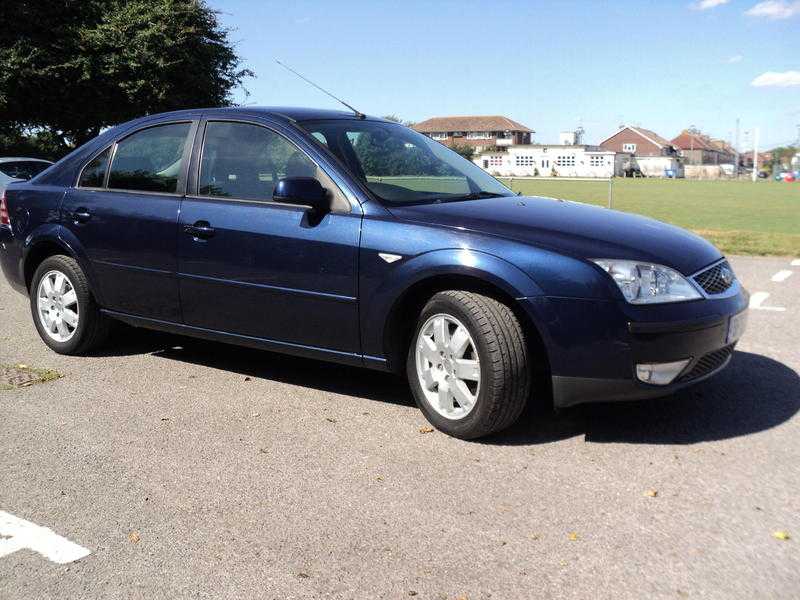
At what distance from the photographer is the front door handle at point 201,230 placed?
5.01 metres

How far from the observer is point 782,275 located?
9.79 m

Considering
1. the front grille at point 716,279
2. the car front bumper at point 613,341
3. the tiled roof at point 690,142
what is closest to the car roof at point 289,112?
the car front bumper at point 613,341

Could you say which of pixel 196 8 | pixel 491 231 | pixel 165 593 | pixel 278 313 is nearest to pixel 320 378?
pixel 278 313

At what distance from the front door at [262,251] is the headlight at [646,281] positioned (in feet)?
4.41

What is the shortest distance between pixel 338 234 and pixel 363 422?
3.36ft

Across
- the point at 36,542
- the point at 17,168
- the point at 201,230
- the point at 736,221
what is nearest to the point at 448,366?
the point at 201,230

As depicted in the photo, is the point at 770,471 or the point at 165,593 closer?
the point at 165,593

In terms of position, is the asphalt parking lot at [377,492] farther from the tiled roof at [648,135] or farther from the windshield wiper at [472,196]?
the tiled roof at [648,135]

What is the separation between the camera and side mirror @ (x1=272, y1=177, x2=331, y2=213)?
14.6 ft

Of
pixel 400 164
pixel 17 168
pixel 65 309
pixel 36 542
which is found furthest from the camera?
pixel 17 168

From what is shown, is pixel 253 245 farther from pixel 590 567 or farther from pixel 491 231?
pixel 590 567

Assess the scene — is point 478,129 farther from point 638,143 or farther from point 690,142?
point 690,142

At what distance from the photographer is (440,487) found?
371cm

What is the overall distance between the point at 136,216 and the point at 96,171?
2.22 ft
